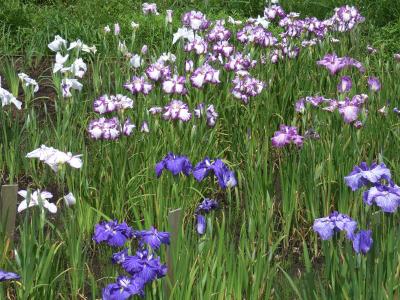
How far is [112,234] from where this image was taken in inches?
79.1

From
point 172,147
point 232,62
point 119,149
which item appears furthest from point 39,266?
point 232,62

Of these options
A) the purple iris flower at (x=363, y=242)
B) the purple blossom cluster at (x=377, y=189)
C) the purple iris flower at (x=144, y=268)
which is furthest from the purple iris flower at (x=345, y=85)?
the purple iris flower at (x=144, y=268)

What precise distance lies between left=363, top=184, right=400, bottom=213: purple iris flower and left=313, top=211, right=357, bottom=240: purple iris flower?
0.25ft

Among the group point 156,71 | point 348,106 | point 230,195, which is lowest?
point 230,195

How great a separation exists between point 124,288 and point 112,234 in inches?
11.0

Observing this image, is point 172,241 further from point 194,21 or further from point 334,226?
point 194,21

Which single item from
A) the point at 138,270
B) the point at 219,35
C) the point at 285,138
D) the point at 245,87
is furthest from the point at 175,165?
the point at 219,35

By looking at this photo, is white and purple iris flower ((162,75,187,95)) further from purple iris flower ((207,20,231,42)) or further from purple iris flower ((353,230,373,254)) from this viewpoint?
purple iris flower ((353,230,373,254))

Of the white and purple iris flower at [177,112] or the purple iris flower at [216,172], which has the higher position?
the white and purple iris flower at [177,112]

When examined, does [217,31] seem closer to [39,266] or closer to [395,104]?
[395,104]

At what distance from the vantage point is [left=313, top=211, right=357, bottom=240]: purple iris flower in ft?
6.44

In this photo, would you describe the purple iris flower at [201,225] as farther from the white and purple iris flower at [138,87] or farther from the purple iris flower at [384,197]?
the white and purple iris flower at [138,87]

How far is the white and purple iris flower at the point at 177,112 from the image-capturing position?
3.07 m

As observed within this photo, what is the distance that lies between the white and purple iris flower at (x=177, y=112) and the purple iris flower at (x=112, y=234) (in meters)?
1.09
